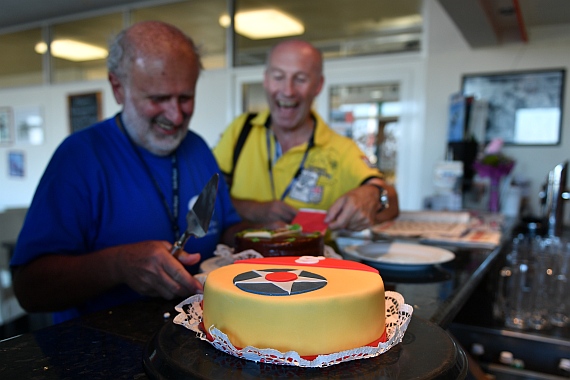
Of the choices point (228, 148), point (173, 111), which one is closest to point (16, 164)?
point (228, 148)

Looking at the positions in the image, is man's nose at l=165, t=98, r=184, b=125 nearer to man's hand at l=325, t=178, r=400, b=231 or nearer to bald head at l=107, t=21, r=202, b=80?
bald head at l=107, t=21, r=202, b=80

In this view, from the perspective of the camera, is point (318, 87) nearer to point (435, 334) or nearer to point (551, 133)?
point (435, 334)

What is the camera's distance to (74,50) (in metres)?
5.41

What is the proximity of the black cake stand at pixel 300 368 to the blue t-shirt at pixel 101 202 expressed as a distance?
0.51 meters

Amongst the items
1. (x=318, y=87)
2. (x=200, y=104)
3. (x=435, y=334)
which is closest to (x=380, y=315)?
(x=435, y=334)

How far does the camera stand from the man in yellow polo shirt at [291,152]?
175 centimetres

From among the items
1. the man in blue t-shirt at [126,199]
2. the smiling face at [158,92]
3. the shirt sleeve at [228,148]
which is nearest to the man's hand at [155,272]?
the man in blue t-shirt at [126,199]

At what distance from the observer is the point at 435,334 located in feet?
1.90

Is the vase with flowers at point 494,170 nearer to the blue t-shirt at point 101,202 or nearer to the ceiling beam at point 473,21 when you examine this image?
the ceiling beam at point 473,21

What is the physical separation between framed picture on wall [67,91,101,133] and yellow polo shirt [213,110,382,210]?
3801mm

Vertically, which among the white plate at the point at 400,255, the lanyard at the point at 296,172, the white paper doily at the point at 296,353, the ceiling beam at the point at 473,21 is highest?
the ceiling beam at the point at 473,21

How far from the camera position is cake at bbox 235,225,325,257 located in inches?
35.0

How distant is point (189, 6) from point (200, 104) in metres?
1.04

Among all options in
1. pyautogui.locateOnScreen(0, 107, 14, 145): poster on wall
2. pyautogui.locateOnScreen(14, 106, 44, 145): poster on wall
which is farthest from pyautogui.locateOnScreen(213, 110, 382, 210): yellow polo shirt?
pyautogui.locateOnScreen(0, 107, 14, 145): poster on wall
